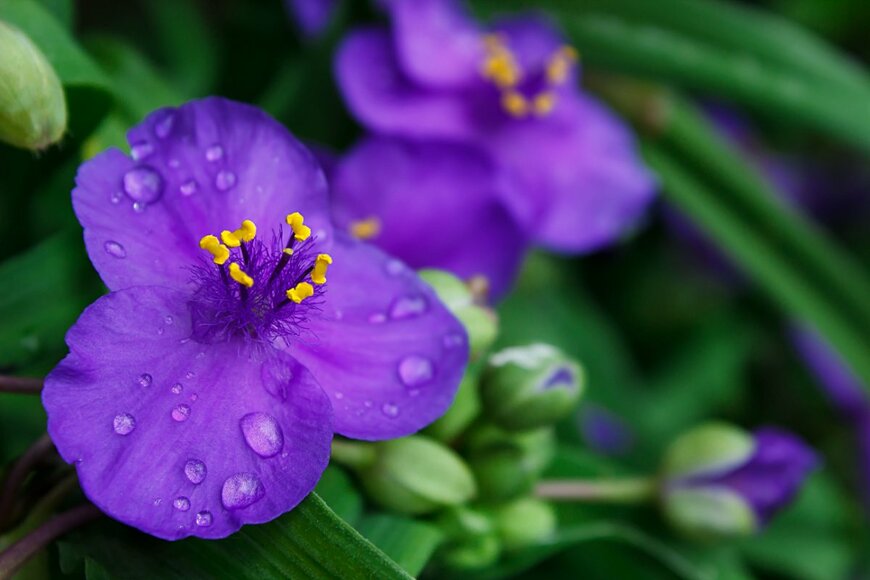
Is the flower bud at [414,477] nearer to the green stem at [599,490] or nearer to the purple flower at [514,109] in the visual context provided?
the green stem at [599,490]

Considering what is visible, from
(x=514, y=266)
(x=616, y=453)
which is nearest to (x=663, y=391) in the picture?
(x=616, y=453)

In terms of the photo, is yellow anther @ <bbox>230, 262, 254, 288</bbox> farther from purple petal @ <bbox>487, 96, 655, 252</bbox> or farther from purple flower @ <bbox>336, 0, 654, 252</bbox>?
purple petal @ <bbox>487, 96, 655, 252</bbox>

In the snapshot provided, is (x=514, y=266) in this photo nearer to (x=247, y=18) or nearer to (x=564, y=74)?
(x=564, y=74)

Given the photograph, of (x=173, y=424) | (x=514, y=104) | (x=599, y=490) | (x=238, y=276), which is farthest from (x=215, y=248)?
(x=514, y=104)

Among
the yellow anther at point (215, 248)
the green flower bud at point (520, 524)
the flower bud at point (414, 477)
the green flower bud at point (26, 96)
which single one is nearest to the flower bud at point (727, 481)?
the green flower bud at point (520, 524)

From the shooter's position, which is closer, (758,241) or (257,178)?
(257,178)

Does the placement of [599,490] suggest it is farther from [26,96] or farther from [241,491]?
[26,96]
